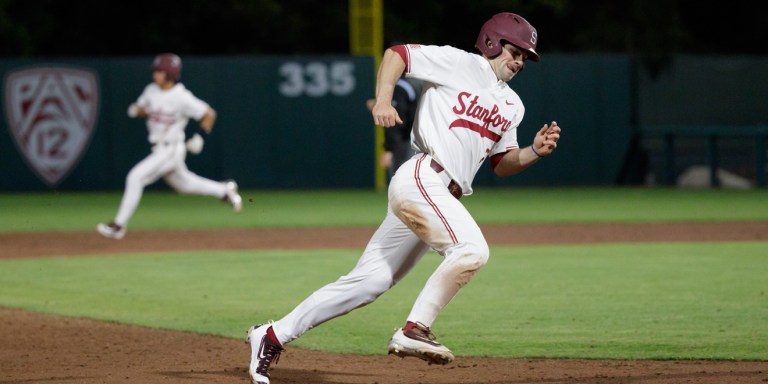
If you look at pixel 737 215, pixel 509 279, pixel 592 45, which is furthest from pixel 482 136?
pixel 592 45

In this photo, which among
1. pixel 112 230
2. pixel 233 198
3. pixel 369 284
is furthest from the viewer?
pixel 233 198

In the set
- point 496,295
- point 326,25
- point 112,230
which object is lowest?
point 112,230

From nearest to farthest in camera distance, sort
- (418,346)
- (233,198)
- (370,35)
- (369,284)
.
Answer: (418,346) < (369,284) < (233,198) < (370,35)

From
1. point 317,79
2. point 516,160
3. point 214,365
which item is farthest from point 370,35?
point 516,160

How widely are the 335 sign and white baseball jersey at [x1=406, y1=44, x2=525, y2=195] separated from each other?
19.4 metres

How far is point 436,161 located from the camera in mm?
6793

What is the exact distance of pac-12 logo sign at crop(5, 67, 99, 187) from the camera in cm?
2542

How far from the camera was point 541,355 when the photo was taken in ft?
26.7

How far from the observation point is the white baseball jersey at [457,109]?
6.80 meters

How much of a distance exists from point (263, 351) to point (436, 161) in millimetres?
1345

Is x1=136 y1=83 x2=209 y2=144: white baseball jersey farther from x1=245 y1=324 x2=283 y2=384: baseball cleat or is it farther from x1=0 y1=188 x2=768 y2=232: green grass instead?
x1=245 y1=324 x2=283 y2=384: baseball cleat

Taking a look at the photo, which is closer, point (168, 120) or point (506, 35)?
point (506, 35)

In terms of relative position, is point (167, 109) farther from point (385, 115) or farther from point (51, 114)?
point (385, 115)

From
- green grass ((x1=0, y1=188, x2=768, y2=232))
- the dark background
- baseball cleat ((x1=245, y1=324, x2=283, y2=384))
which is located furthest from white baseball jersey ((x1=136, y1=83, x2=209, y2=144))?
the dark background
